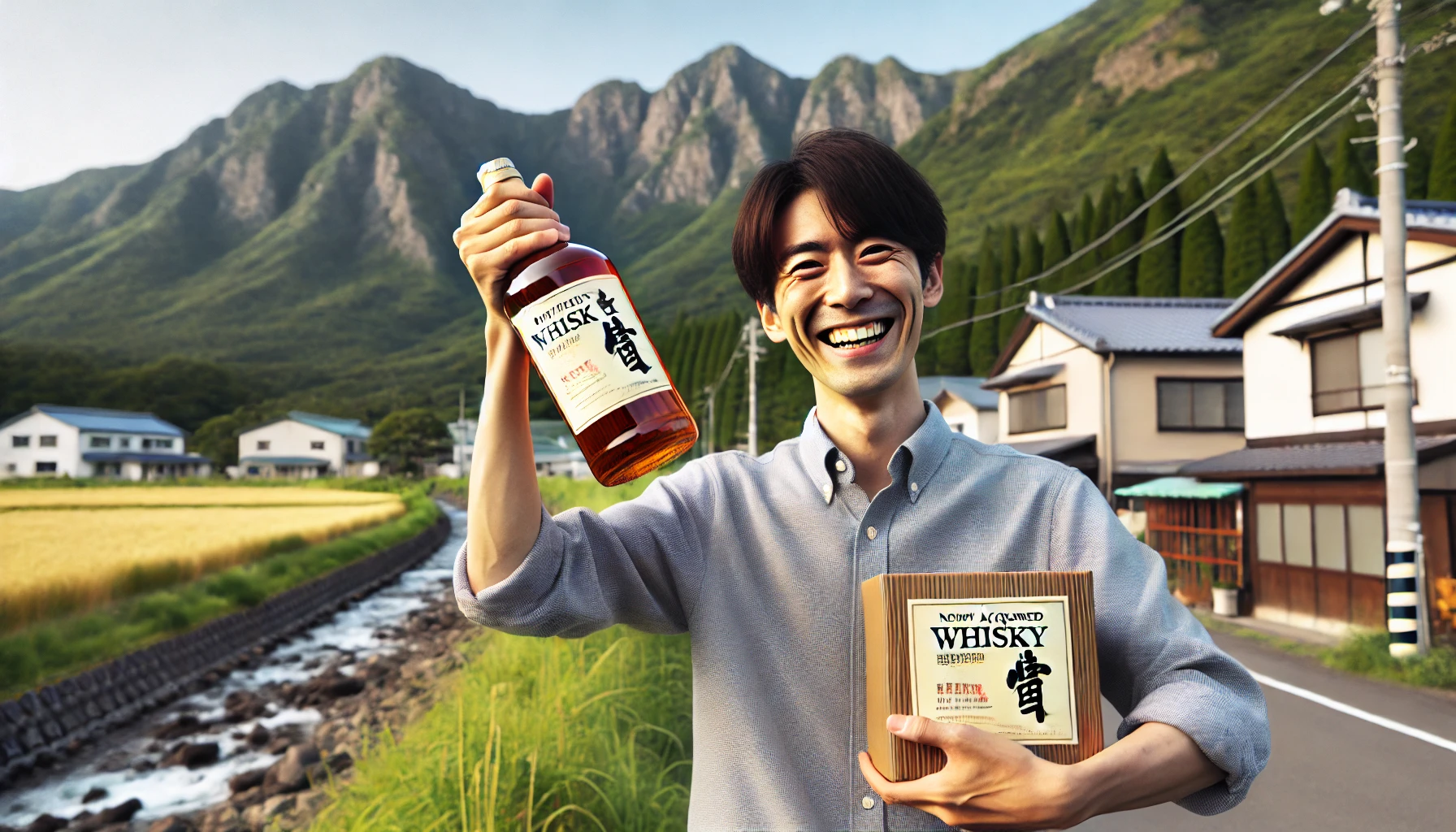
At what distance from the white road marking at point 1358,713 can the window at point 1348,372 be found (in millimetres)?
5870

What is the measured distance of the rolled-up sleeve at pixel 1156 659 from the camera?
3.59ft

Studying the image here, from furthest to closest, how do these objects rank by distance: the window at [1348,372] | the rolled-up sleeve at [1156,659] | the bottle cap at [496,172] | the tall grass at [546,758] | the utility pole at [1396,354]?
the window at [1348,372] < the utility pole at [1396,354] < the tall grass at [546,758] < the bottle cap at [496,172] < the rolled-up sleeve at [1156,659]

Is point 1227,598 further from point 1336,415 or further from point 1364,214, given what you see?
point 1364,214

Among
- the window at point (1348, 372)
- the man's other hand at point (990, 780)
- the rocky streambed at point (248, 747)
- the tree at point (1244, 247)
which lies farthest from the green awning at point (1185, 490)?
the tree at point (1244, 247)

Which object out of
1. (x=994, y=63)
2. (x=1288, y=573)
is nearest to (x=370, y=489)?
(x=1288, y=573)

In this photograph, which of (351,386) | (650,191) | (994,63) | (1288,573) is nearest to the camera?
(1288,573)

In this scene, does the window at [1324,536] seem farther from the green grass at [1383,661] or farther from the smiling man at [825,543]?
the smiling man at [825,543]

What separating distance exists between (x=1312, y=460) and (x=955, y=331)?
34.4m

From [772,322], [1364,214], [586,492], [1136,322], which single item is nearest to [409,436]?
[586,492]

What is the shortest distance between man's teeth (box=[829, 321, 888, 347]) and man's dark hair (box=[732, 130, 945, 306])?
0.16 metres

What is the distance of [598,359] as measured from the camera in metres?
1.34

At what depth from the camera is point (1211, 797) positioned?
1.16m

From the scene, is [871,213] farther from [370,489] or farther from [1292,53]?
[1292,53]

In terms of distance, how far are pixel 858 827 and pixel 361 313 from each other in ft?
467
